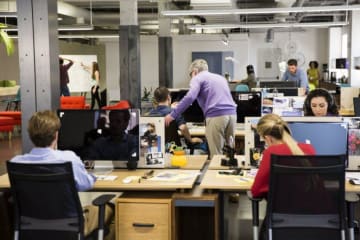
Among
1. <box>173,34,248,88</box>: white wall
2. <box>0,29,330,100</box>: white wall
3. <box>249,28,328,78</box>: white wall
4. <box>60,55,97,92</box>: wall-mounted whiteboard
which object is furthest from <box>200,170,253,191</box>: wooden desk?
<box>249,28,328,78</box>: white wall

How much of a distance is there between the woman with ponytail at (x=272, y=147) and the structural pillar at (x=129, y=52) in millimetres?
7291

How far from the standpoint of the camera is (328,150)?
4023mm

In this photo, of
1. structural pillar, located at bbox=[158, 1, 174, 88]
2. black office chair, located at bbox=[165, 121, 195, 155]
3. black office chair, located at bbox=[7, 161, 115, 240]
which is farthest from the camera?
structural pillar, located at bbox=[158, 1, 174, 88]

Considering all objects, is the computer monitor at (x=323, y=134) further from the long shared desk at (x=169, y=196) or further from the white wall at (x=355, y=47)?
the white wall at (x=355, y=47)

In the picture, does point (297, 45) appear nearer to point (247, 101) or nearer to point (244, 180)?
point (247, 101)

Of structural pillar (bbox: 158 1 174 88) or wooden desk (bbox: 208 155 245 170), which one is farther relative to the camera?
structural pillar (bbox: 158 1 174 88)

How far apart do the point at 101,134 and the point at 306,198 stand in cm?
179

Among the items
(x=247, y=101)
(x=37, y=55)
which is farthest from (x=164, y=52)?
(x=37, y=55)

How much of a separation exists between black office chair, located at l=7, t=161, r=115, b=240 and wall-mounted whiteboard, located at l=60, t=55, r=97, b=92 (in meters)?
9.44

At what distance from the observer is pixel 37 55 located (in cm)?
472

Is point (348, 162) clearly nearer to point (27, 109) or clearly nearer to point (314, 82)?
point (27, 109)

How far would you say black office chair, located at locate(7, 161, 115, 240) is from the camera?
305cm

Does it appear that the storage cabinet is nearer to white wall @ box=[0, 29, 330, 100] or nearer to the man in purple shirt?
the man in purple shirt

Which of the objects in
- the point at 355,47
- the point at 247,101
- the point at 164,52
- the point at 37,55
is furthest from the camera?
the point at 355,47
